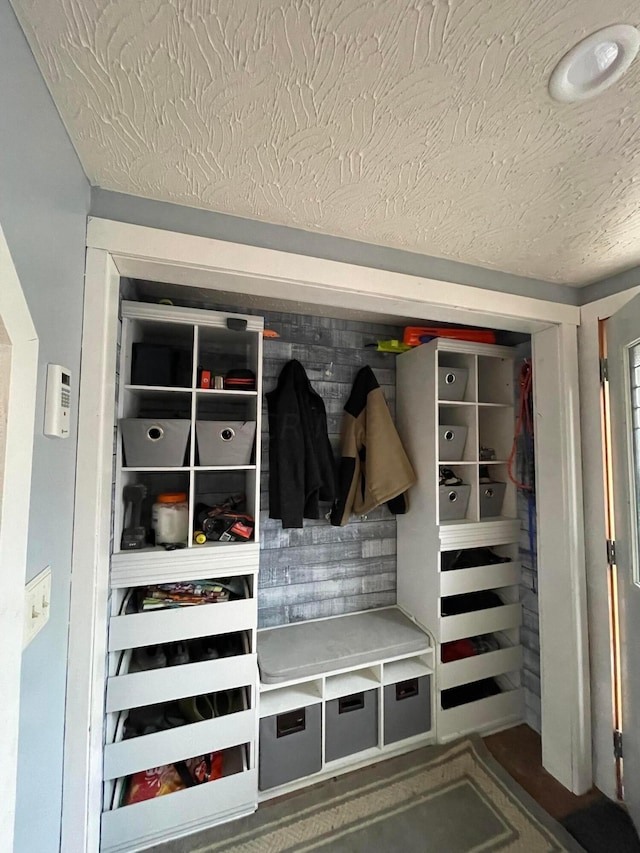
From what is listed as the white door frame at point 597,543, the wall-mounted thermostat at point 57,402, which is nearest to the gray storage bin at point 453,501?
the white door frame at point 597,543

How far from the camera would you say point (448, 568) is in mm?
2004

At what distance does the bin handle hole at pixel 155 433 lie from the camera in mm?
1462

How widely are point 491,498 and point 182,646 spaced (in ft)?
5.75

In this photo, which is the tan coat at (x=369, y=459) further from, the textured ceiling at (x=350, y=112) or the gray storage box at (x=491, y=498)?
the textured ceiling at (x=350, y=112)

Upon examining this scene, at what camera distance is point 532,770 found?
5.59ft

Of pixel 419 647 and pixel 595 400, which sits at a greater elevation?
pixel 595 400

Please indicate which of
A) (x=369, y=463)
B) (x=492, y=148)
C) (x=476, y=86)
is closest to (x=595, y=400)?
(x=369, y=463)

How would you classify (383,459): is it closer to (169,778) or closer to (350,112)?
(350,112)

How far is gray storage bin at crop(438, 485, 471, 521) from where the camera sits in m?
2.02

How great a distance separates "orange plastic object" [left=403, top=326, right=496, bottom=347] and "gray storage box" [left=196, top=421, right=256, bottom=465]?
108cm

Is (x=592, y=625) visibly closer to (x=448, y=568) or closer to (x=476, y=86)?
(x=448, y=568)

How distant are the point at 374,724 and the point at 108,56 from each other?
2.48 meters

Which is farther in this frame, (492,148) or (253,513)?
(253,513)

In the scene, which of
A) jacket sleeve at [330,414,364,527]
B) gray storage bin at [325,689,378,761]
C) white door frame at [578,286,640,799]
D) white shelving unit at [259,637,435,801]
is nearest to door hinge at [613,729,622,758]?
white door frame at [578,286,640,799]
